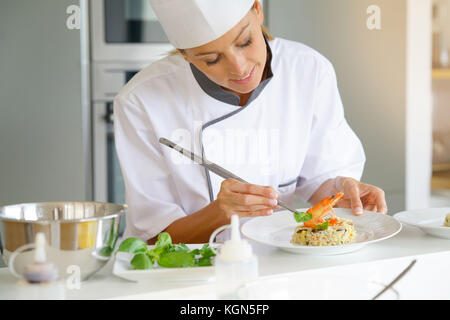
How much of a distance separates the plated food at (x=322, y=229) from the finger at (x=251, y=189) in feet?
0.20

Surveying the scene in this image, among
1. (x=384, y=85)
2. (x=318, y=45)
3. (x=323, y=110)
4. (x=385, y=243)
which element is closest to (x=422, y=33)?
(x=384, y=85)

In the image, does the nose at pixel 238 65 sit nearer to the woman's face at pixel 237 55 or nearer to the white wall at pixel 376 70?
the woman's face at pixel 237 55

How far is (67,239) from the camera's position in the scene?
826 mm

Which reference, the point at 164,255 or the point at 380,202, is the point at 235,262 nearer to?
the point at 164,255

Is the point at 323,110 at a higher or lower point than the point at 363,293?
higher

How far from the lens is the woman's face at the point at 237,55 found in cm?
123

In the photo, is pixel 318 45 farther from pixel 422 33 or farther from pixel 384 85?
pixel 422 33

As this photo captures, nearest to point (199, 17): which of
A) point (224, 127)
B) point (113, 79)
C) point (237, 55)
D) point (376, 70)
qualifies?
point (237, 55)

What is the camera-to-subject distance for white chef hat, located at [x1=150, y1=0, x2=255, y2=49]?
1.21 meters

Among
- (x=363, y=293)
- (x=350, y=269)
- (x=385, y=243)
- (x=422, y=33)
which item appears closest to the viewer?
(x=363, y=293)

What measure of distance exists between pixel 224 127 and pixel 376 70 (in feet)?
4.32

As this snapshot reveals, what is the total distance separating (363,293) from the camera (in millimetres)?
755

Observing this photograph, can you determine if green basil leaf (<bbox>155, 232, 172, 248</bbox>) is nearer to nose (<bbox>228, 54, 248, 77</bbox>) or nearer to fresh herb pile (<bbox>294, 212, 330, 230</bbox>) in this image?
fresh herb pile (<bbox>294, 212, 330, 230</bbox>)
